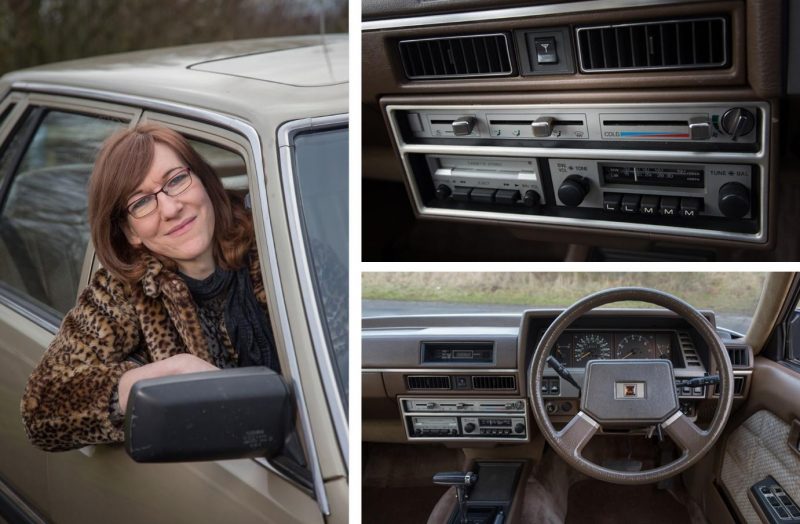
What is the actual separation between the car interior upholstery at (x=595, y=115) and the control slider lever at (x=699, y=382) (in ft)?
1.21

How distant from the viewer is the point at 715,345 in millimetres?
2047

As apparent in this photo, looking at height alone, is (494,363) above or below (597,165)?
below

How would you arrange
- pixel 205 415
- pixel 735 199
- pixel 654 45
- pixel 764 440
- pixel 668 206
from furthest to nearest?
pixel 764 440 < pixel 668 206 < pixel 735 199 < pixel 654 45 < pixel 205 415

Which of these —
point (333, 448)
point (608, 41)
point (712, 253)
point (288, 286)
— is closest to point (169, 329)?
point (288, 286)

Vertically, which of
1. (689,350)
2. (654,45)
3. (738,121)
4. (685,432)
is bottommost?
(685,432)

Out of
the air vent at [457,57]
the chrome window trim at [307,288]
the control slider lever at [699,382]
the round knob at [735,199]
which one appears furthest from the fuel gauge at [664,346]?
the chrome window trim at [307,288]

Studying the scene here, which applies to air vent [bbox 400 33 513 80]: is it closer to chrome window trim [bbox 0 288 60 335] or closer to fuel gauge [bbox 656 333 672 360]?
fuel gauge [bbox 656 333 672 360]

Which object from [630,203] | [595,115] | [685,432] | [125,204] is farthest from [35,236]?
[685,432]

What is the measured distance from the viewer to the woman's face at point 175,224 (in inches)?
52.0

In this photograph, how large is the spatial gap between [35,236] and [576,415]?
1.48m

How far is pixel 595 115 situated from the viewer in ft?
6.66

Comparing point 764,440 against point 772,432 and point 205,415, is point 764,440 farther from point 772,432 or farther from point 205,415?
point 205,415

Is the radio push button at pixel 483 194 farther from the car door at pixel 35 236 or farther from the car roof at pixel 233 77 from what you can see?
the car door at pixel 35 236

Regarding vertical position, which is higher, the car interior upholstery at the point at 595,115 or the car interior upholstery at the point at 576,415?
the car interior upholstery at the point at 595,115
